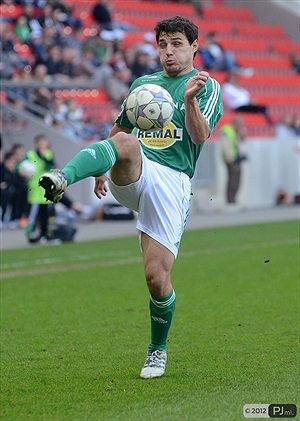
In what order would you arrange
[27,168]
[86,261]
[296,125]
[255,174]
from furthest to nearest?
1. [296,125]
2. [255,174]
3. [27,168]
4. [86,261]

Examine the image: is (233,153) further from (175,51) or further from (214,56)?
(175,51)

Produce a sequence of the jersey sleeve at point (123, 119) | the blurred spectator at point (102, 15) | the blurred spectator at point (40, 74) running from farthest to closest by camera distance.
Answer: the blurred spectator at point (102, 15) < the blurred spectator at point (40, 74) < the jersey sleeve at point (123, 119)

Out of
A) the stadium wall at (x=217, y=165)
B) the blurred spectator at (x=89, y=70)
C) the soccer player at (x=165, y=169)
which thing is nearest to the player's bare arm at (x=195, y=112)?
the soccer player at (x=165, y=169)

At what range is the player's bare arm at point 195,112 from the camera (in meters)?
5.68

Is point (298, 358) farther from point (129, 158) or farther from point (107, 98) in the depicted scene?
point (107, 98)

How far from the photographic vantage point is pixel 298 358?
6570 mm

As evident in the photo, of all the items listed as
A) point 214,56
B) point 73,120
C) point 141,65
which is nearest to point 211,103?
point 73,120

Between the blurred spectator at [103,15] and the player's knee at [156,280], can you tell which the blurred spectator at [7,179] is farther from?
the player's knee at [156,280]

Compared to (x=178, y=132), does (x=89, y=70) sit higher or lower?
lower

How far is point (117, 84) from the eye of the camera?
73.6ft

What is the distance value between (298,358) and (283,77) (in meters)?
24.6

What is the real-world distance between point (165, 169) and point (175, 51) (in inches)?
29.1

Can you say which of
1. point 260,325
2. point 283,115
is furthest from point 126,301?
point 283,115

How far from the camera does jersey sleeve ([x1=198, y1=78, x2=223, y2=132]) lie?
19.8ft
